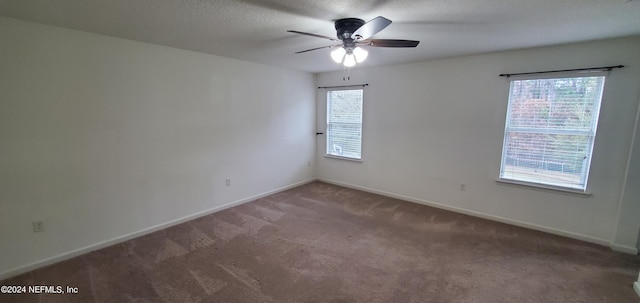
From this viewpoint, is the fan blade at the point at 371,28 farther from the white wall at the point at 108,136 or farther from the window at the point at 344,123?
the window at the point at 344,123

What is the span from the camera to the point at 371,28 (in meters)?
2.01

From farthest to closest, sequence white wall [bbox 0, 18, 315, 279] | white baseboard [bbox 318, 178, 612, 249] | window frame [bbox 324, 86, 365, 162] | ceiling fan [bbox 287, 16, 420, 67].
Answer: window frame [bbox 324, 86, 365, 162] → white baseboard [bbox 318, 178, 612, 249] → white wall [bbox 0, 18, 315, 279] → ceiling fan [bbox 287, 16, 420, 67]

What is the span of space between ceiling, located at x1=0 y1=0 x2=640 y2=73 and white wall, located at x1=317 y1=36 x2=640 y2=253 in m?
0.37

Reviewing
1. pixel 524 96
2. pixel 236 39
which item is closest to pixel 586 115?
pixel 524 96

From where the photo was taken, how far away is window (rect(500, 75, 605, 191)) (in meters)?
2.89

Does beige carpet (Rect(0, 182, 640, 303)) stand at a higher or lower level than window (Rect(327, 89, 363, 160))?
lower

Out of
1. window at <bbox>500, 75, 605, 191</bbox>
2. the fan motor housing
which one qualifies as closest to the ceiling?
the fan motor housing

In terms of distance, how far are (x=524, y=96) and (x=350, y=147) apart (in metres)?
2.79

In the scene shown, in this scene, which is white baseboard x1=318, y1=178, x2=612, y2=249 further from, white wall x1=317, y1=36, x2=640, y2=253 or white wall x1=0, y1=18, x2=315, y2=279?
→ white wall x1=0, y1=18, x2=315, y2=279

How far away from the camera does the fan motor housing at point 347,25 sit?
7.06 feet

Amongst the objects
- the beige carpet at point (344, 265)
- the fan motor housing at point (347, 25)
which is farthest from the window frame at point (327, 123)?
the fan motor housing at point (347, 25)

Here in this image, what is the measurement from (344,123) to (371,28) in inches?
121

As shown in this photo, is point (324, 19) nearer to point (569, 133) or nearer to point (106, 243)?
point (569, 133)

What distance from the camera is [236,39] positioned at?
110 inches
